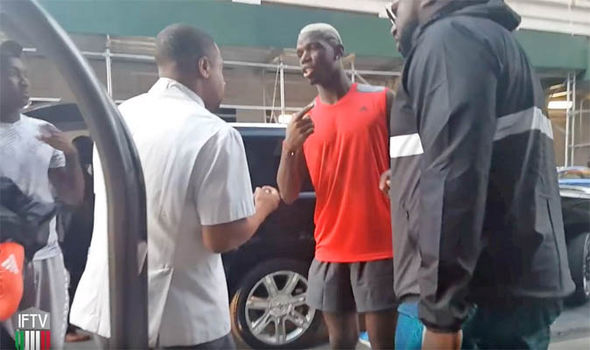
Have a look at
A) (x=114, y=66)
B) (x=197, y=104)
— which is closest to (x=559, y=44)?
(x=197, y=104)

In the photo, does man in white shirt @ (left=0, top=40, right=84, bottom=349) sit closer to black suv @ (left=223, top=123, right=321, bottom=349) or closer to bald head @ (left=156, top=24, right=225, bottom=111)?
bald head @ (left=156, top=24, right=225, bottom=111)

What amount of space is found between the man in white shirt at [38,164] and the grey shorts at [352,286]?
766 mm

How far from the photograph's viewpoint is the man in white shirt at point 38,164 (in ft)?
4.26

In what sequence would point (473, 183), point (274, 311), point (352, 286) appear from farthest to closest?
point (274, 311)
point (352, 286)
point (473, 183)

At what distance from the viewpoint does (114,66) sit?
50.4 inches

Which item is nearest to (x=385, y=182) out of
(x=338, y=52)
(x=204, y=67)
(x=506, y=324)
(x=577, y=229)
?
(x=338, y=52)

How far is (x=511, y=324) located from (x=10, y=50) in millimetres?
1581

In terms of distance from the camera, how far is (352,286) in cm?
158

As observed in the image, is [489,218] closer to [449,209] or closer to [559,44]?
[449,209]

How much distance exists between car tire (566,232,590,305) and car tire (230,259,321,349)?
0.85m

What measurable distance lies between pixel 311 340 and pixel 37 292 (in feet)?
2.84

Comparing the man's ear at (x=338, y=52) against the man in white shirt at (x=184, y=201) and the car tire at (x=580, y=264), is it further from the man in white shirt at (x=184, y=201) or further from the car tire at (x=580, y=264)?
the car tire at (x=580, y=264)

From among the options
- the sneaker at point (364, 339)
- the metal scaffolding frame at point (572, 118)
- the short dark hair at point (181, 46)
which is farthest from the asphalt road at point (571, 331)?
the short dark hair at point (181, 46)
